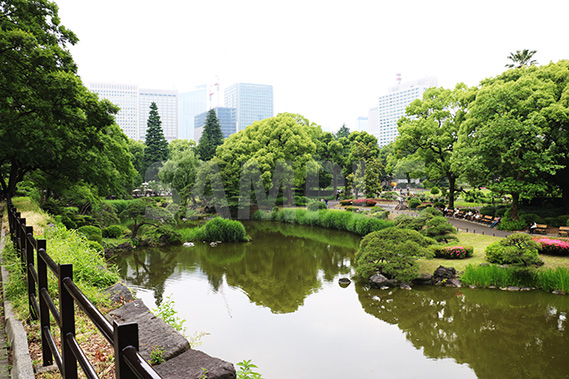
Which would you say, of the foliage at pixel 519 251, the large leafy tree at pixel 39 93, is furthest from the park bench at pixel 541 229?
the large leafy tree at pixel 39 93

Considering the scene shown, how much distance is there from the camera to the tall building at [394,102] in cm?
15512

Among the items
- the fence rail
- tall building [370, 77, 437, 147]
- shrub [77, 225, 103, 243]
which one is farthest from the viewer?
tall building [370, 77, 437, 147]

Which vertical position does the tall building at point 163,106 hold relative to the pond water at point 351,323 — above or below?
above

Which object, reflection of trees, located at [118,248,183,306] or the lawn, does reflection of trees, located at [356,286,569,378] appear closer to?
the lawn

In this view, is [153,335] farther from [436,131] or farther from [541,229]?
[436,131]

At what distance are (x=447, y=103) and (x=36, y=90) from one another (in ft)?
78.1

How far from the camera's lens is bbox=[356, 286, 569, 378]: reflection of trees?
760 cm

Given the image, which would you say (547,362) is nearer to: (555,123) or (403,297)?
(403,297)

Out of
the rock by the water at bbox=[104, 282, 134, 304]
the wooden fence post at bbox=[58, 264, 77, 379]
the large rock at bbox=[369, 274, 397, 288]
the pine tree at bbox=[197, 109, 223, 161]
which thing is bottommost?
the large rock at bbox=[369, 274, 397, 288]

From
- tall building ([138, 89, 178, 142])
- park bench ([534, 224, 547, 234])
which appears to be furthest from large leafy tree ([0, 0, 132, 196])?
tall building ([138, 89, 178, 142])

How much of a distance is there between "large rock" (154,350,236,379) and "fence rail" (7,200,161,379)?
82 cm

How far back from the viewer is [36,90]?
883cm

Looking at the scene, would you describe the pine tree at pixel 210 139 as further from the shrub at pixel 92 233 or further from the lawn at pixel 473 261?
the lawn at pixel 473 261

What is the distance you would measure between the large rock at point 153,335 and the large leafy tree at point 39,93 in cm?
711
